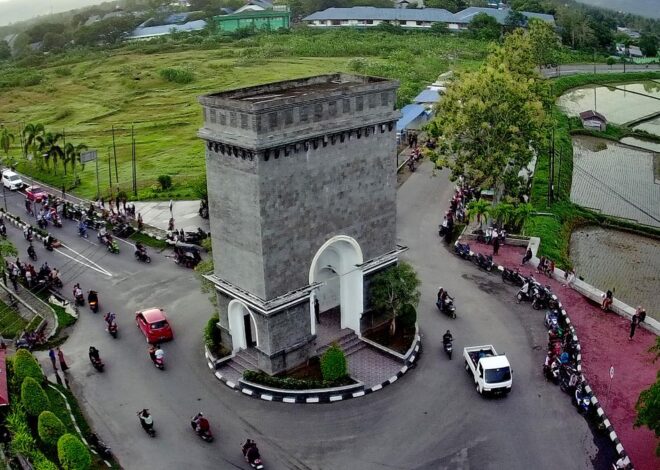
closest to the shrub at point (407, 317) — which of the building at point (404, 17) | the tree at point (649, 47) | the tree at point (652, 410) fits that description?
the tree at point (652, 410)

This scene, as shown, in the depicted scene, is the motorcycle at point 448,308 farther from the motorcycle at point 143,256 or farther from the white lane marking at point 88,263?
the white lane marking at point 88,263

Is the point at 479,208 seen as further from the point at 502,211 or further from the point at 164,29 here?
the point at 164,29

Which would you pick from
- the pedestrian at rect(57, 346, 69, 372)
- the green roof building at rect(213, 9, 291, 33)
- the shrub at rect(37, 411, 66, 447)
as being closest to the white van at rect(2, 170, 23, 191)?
the pedestrian at rect(57, 346, 69, 372)

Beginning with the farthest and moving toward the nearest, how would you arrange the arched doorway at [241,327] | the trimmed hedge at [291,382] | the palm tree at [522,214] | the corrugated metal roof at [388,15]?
the corrugated metal roof at [388,15]
the palm tree at [522,214]
the arched doorway at [241,327]
the trimmed hedge at [291,382]

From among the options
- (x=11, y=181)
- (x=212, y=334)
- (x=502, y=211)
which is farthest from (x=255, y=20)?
(x=212, y=334)

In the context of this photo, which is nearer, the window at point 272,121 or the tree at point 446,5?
the window at point 272,121
